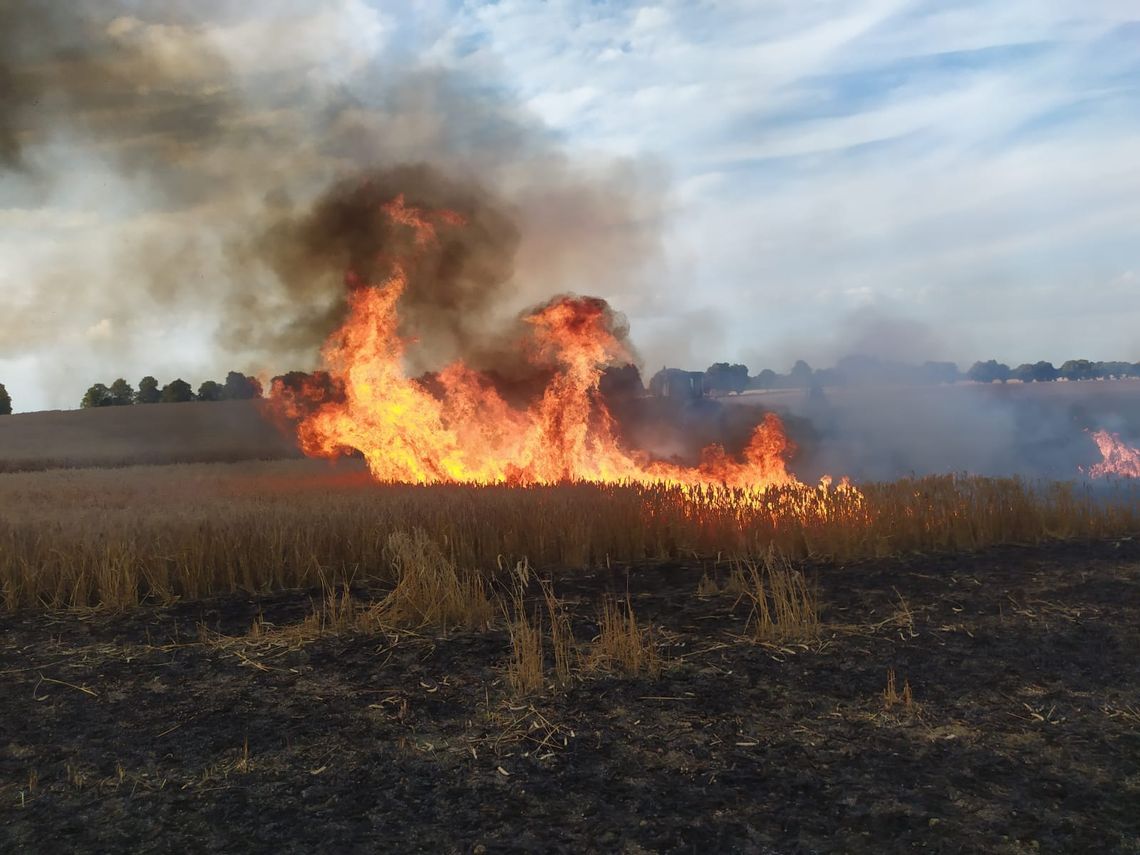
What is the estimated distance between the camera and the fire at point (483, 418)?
2048 cm

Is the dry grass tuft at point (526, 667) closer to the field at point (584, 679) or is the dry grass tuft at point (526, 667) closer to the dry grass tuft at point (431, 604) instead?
the field at point (584, 679)

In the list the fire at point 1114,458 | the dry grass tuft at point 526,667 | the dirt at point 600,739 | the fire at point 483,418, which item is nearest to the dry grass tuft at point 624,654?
the dirt at point 600,739

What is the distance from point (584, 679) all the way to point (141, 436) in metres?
43.1

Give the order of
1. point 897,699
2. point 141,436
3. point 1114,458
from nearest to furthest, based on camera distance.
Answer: point 897,699, point 1114,458, point 141,436

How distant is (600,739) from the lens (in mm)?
5613

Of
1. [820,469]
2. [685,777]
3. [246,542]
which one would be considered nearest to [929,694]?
[685,777]

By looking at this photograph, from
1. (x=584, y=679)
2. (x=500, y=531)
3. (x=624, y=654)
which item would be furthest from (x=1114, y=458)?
(x=584, y=679)

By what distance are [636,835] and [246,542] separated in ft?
26.5

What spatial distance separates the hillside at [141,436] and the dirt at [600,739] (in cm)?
2832

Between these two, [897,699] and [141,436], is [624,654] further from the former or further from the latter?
[141,436]

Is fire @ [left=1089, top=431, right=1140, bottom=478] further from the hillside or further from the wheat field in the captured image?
the hillside

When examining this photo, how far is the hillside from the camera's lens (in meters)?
34.8

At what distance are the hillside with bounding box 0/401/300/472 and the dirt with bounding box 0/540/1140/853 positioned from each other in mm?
28324

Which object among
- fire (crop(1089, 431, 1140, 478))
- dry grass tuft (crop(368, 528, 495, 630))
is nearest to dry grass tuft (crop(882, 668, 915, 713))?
dry grass tuft (crop(368, 528, 495, 630))
